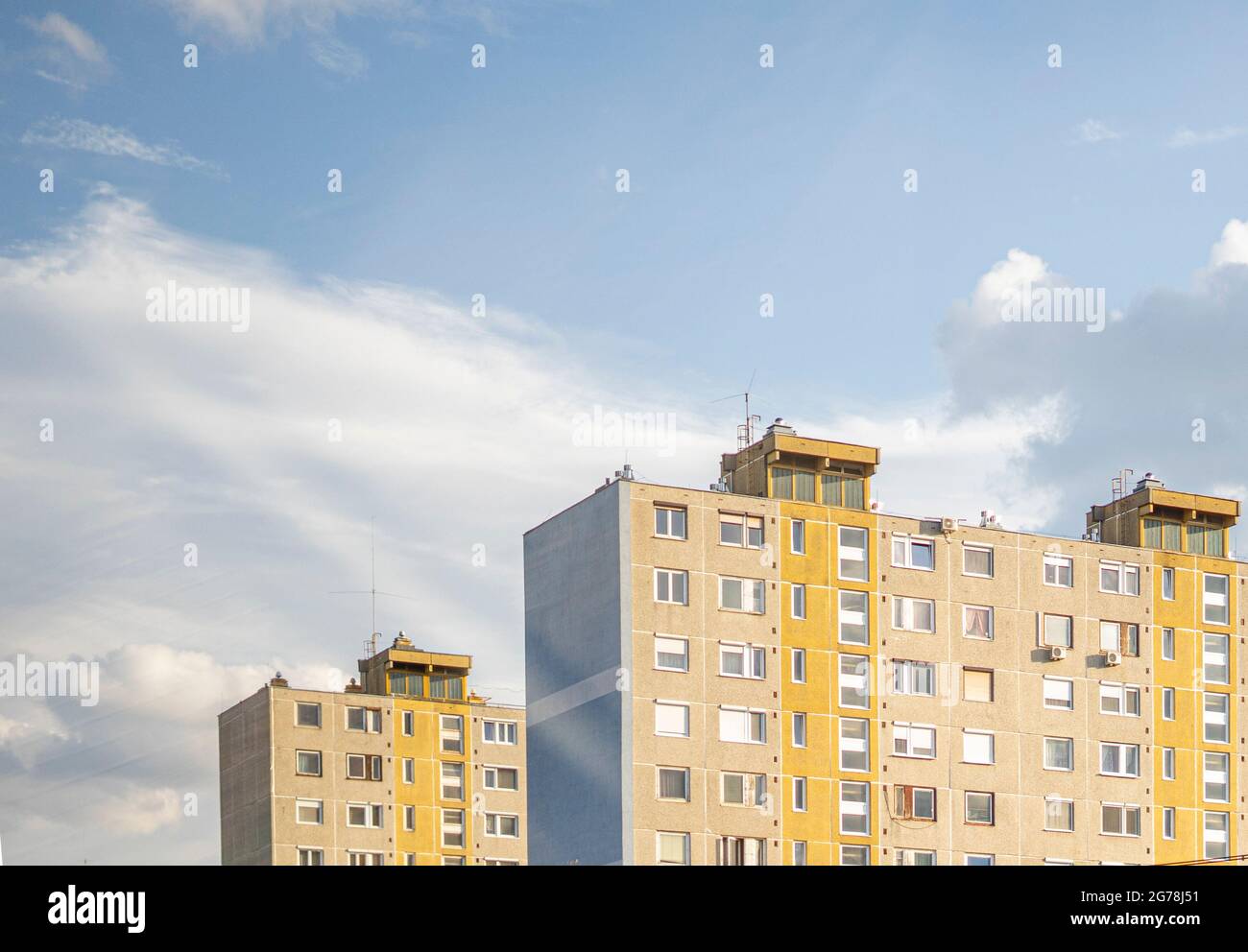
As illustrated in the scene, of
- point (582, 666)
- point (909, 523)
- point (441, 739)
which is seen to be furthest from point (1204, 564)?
point (441, 739)

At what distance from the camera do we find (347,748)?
430 feet

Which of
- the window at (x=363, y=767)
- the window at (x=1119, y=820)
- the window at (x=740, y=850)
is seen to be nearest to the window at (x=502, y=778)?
the window at (x=363, y=767)

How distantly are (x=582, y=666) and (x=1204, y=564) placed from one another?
36.1 meters

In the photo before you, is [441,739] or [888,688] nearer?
[888,688]

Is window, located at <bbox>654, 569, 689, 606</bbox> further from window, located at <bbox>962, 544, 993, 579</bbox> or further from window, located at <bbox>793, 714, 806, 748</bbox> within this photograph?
window, located at <bbox>962, 544, 993, 579</bbox>

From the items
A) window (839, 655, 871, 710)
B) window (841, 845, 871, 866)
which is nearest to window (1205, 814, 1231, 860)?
window (841, 845, 871, 866)

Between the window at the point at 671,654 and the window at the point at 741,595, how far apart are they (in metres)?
3.00

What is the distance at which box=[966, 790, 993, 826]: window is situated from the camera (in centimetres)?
9556

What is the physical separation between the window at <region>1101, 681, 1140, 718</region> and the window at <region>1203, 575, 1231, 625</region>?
6903 millimetres

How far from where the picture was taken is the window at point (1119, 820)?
98562 millimetres

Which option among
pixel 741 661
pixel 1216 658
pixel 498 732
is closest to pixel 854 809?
pixel 741 661

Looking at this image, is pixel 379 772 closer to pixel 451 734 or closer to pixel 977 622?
pixel 451 734
